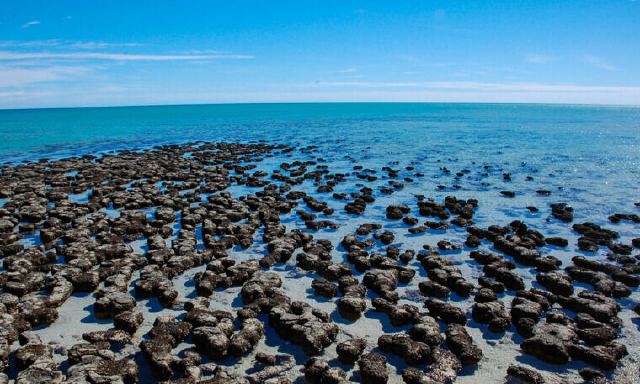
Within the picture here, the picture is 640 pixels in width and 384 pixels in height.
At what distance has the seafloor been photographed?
27.7 ft

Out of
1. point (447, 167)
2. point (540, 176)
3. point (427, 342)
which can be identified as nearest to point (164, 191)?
point (427, 342)

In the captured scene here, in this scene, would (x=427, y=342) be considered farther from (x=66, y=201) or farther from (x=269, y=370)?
(x=66, y=201)

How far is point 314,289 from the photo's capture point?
11.9 metres

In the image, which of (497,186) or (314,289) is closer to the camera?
(314,289)

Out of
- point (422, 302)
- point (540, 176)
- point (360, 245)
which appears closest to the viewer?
point (422, 302)

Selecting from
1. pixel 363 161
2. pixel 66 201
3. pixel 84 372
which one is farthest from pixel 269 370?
pixel 363 161

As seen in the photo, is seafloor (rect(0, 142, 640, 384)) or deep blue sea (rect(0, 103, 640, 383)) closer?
seafloor (rect(0, 142, 640, 384))

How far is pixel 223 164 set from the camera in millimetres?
36344

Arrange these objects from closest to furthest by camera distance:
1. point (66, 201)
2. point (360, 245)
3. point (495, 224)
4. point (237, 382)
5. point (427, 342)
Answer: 1. point (237, 382)
2. point (427, 342)
3. point (360, 245)
4. point (495, 224)
5. point (66, 201)

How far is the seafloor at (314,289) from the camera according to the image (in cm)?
845

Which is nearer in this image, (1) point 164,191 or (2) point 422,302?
(2) point 422,302

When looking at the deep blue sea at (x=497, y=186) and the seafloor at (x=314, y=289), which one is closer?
the seafloor at (x=314, y=289)

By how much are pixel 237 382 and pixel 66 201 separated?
1721cm

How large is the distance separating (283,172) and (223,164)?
6.47 metres
